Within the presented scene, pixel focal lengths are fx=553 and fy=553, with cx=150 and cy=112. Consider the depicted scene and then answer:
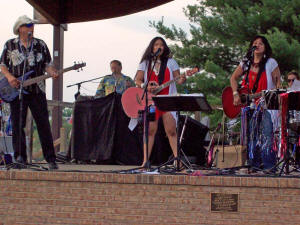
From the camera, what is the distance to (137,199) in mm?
5875

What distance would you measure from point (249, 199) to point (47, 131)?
2864 millimetres

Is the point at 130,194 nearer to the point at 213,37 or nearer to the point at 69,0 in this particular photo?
the point at 69,0

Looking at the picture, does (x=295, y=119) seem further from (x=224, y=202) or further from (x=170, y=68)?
(x=224, y=202)

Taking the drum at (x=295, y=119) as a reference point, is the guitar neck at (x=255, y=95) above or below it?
above

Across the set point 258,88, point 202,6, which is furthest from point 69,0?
point 202,6

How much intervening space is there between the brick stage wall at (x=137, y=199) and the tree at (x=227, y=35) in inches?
347

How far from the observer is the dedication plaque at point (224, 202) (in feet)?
18.3

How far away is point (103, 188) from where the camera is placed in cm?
600

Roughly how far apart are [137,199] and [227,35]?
1113 cm

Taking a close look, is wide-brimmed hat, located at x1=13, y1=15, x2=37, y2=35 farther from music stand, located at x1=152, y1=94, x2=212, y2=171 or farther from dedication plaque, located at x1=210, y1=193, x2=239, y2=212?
dedication plaque, located at x1=210, y1=193, x2=239, y2=212

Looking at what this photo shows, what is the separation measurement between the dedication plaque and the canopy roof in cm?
536

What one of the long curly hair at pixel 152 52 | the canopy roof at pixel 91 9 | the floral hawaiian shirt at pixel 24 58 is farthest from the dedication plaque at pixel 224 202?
the canopy roof at pixel 91 9

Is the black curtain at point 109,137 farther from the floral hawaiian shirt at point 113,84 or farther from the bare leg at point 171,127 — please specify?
the bare leg at point 171,127

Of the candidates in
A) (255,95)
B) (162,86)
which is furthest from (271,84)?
(162,86)
